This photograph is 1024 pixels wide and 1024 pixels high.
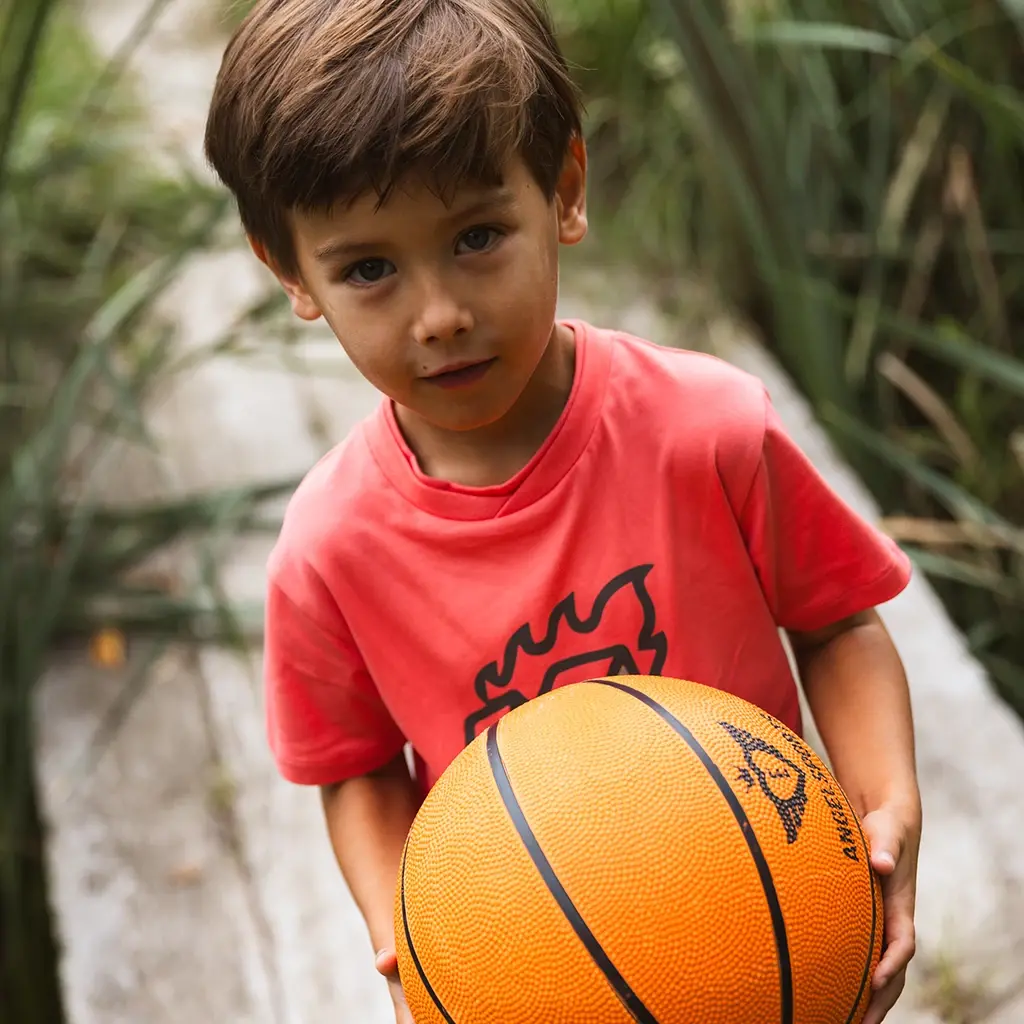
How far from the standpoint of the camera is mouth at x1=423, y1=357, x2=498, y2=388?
4.86 ft

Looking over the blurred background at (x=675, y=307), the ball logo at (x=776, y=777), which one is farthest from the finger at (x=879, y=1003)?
the blurred background at (x=675, y=307)

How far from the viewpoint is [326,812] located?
76.4 inches

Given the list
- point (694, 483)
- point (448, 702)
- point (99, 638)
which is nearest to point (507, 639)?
point (448, 702)

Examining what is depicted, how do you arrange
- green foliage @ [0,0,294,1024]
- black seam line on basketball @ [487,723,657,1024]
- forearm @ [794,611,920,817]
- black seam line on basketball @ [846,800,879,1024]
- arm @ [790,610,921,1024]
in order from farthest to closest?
green foliage @ [0,0,294,1024]
forearm @ [794,611,920,817]
arm @ [790,610,921,1024]
black seam line on basketball @ [846,800,879,1024]
black seam line on basketball @ [487,723,657,1024]

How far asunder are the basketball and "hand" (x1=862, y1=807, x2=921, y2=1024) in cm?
4

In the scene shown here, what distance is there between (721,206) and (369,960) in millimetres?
2329

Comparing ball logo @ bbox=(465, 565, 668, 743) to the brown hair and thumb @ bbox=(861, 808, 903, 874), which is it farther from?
the brown hair

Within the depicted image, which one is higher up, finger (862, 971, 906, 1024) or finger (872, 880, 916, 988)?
finger (872, 880, 916, 988)

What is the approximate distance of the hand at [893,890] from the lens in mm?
1498

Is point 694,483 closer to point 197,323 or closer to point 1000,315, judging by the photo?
point 1000,315

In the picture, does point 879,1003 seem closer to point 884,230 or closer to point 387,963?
point 387,963

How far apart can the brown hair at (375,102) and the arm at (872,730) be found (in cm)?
73

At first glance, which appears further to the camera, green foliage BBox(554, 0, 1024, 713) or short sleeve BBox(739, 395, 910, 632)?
green foliage BBox(554, 0, 1024, 713)

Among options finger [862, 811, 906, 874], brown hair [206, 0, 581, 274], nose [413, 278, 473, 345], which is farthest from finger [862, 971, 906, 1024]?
brown hair [206, 0, 581, 274]
